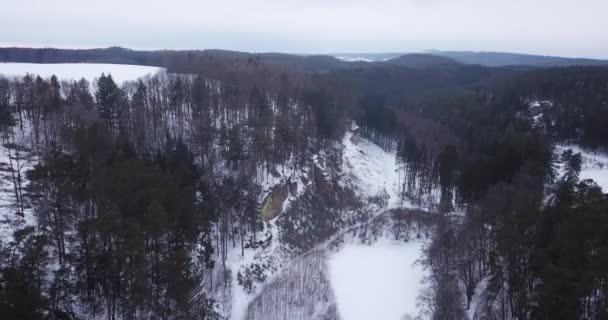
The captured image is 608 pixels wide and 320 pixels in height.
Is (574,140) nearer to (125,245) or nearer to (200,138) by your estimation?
(200,138)

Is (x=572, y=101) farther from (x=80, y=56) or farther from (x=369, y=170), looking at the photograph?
(x=80, y=56)

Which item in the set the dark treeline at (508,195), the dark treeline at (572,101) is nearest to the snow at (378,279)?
the dark treeline at (508,195)

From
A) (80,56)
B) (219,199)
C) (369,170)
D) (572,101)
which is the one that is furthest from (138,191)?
(572,101)

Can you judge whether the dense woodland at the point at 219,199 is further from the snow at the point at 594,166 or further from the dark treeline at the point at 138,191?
the snow at the point at 594,166

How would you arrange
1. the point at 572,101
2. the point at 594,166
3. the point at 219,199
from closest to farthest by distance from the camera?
the point at 219,199 < the point at 594,166 < the point at 572,101

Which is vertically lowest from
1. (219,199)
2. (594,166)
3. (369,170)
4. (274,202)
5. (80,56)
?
(274,202)

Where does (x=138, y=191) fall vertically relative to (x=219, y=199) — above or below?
above
